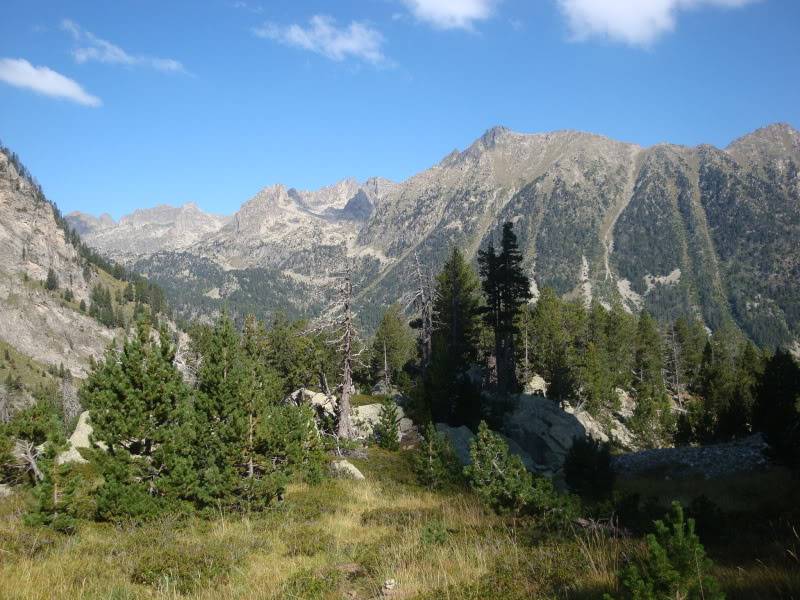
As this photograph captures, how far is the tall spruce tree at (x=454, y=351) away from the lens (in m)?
35.6

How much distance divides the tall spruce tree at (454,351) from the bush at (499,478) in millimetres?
20475

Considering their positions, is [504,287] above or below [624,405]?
above

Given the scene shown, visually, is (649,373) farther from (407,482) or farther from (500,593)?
(500,593)

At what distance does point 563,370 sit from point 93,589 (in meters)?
53.8

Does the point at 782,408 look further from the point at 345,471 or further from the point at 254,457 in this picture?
the point at 254,457

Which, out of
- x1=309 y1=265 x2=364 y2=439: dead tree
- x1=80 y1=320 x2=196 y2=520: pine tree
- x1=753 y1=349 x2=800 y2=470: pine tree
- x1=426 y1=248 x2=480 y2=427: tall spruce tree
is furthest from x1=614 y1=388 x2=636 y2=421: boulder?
x1=80 y1=320 x2=196 y2=520: pine tree

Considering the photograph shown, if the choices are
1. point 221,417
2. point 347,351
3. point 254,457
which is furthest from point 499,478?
point 347,351

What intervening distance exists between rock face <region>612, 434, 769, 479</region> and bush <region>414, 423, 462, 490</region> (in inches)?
690

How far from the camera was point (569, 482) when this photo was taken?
20734 mm

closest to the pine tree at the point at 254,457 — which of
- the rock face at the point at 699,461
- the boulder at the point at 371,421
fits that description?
the boulder at the point at 371,421

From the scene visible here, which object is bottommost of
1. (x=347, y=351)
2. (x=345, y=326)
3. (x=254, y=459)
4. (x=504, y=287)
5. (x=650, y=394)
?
(x=650, y=394)

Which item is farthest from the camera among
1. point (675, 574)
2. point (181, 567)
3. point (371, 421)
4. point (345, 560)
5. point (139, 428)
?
point (371, 421)

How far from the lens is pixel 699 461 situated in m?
32.1

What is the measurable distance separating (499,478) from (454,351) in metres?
28.5
